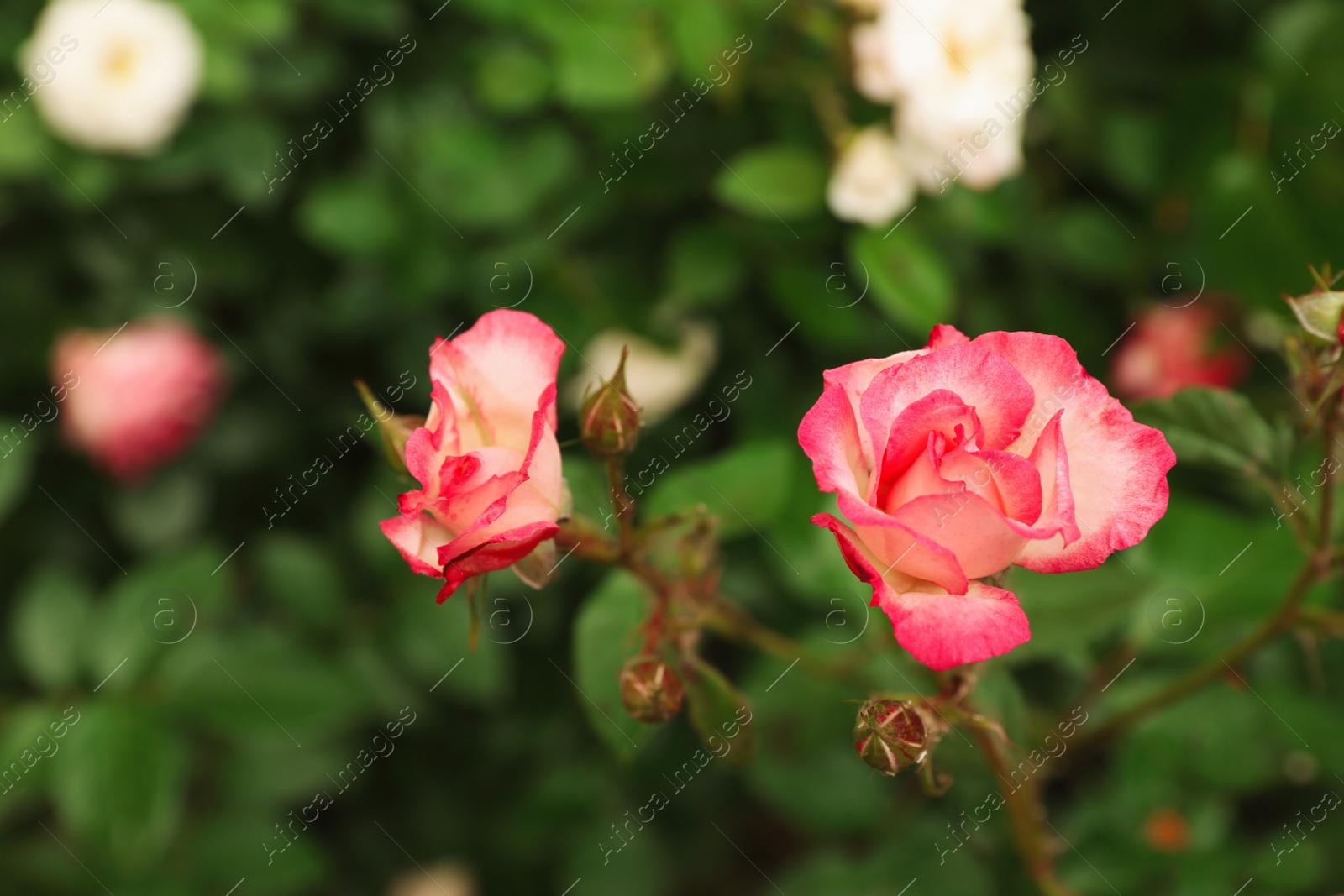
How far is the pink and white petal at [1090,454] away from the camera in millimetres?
498

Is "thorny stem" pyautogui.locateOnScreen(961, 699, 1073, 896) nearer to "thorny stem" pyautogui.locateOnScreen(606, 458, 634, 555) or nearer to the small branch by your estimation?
the small branch

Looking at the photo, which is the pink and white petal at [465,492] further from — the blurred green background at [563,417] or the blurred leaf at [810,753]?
the blurred leaf at [810,753]

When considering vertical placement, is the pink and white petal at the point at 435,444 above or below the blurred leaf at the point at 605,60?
below

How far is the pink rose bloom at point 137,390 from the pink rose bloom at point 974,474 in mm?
1176

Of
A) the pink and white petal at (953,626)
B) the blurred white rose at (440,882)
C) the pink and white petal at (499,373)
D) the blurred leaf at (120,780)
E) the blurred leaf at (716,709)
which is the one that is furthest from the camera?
the blurred white rose at (440,882)

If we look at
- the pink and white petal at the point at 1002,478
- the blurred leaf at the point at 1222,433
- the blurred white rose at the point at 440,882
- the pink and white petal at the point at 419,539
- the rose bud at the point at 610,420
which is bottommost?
the blurred white rose at the point at 440,882

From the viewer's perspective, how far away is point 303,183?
1445mm

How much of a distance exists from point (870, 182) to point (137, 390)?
3.41ft

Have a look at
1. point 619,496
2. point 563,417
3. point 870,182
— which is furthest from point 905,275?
point 619,496

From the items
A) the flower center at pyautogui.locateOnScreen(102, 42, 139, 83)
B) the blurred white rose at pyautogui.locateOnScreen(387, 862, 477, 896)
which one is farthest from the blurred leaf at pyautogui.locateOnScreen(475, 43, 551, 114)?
the blurred white rose at pyautogui.locateOnScreen(387, 862, 477, 896)

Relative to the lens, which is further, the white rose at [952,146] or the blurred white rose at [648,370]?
the blurred white rose at [648,370]

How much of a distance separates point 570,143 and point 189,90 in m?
0.52

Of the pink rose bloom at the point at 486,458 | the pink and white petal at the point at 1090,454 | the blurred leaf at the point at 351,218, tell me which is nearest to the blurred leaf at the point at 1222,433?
the pink and white petal at the point at 1090,454

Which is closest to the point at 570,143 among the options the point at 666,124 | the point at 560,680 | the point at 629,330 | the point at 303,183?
the point at 666,124
